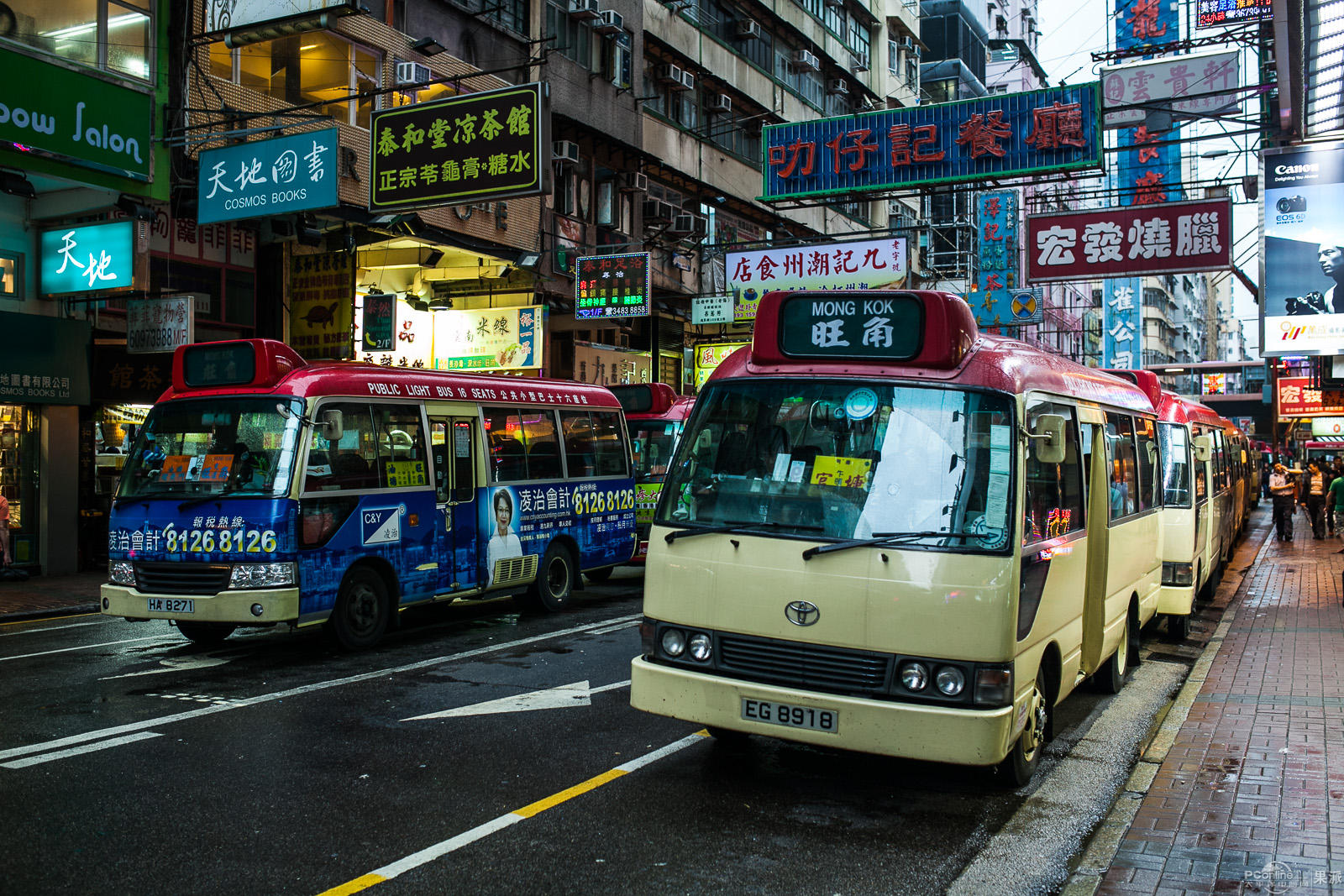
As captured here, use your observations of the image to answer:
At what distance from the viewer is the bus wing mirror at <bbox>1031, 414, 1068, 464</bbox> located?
5699mm

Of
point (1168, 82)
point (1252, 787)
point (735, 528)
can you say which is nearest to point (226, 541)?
point (735, 528)

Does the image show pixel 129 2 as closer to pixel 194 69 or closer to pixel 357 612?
pixel 194 69

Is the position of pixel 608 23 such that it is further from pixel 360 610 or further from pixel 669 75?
pixel 360 610

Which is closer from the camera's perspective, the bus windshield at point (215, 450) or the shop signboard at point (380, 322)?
the bus windshield at point (215, 450)

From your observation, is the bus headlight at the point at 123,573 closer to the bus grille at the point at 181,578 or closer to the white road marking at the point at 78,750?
the bus grille at the point at 181,578

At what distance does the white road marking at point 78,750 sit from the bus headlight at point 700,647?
3.51m

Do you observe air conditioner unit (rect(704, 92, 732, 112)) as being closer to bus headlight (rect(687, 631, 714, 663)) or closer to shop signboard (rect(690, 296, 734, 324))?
shop signboard (rect(690, 296, 734, 324))

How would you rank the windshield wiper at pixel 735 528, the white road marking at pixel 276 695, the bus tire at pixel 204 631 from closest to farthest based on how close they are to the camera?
the windshield wiper at pixel 735 528 → the white road marking at pixel 276 695 → the bus tire at pixel 204 631

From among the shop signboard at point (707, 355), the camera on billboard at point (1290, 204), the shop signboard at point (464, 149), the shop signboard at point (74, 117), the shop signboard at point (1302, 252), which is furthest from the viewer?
the shop signboard at point (707, 355)

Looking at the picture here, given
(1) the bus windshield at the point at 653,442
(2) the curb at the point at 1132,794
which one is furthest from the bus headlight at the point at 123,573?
(1) the bus windshield at the point at 653,442

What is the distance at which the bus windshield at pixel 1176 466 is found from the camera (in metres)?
11.6

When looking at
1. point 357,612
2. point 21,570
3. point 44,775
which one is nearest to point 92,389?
point 21,570

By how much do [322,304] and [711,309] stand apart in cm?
841

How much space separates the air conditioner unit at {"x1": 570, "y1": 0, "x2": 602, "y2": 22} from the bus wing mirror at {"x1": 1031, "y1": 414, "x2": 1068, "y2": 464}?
21169mm
